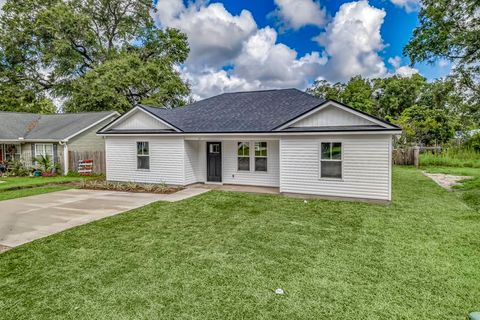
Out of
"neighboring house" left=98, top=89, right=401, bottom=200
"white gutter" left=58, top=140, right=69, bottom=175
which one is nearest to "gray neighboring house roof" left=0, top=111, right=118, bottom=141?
"white gutter" left=58, top=140, right=69, bottom=175

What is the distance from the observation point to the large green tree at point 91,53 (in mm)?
24203

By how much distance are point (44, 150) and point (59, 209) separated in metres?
11.6

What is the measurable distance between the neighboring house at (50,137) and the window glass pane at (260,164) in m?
12.0

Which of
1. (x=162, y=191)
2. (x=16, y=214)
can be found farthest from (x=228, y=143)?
(x=16, y=214)

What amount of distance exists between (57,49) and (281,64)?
64.0 ft

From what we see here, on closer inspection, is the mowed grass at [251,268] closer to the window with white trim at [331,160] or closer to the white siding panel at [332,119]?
the window with white trim at [331,160]

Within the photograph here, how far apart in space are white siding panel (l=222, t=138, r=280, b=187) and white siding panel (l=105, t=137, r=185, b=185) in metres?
2.08

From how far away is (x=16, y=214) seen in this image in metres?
8.30

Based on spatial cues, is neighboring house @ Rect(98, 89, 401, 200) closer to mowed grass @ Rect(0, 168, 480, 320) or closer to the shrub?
the shrub

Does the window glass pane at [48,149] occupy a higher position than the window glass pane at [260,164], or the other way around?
the window glass pane at [48,149]

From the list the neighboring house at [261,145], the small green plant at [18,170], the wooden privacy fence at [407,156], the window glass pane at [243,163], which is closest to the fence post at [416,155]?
the wooden privacy fence at [407,156]

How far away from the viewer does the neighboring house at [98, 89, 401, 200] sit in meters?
9.45

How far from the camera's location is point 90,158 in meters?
17.0

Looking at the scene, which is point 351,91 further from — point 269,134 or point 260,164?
point 269,134
